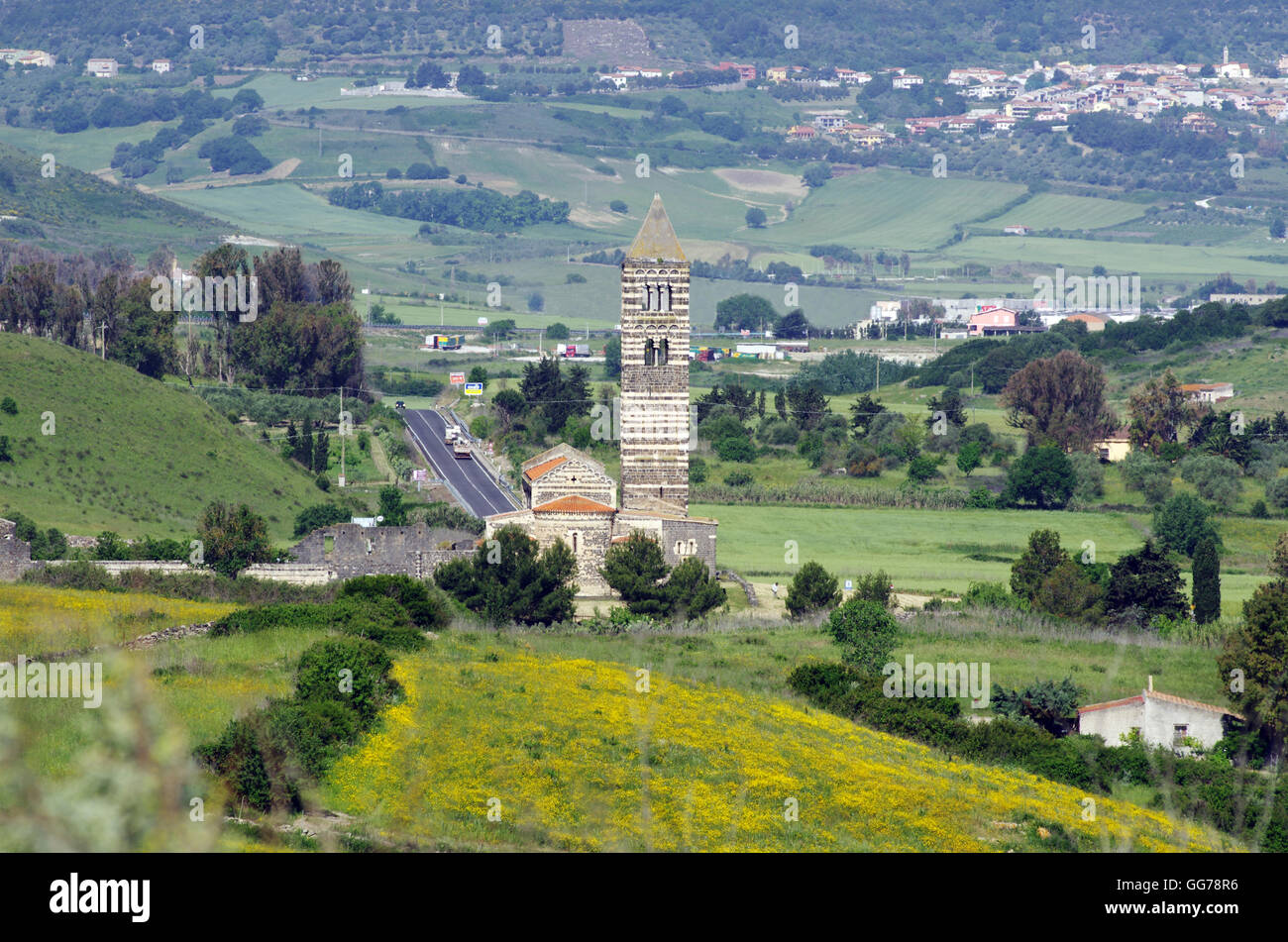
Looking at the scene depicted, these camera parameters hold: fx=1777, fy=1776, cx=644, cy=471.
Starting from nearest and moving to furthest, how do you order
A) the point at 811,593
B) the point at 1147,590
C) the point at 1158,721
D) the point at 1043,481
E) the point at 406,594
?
the point at 1158,721
the point at 406,594
the point at 811,593
the point at 1147,590
the point at 1043,481

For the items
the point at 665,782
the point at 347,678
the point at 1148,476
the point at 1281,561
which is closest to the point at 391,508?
the point at 1281,561

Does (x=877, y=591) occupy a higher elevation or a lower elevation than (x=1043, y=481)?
lower

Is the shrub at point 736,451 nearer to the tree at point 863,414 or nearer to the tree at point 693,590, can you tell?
the tree at point 863,414

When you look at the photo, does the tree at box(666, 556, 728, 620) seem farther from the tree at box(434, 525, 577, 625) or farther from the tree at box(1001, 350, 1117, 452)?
the tree at box(1001, 350, 1117, 452)

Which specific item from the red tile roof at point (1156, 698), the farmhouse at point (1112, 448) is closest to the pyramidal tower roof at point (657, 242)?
the red tile roof at point (1156, 698)

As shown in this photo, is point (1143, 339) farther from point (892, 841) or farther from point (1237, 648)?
point (892, 841)

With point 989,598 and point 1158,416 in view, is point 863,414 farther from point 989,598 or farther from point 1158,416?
point 989,598

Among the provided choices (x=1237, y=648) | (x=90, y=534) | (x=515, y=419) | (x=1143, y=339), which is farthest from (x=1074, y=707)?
(x=1143, y=339)

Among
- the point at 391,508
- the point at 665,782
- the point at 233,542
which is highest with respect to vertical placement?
the point at 391,508
